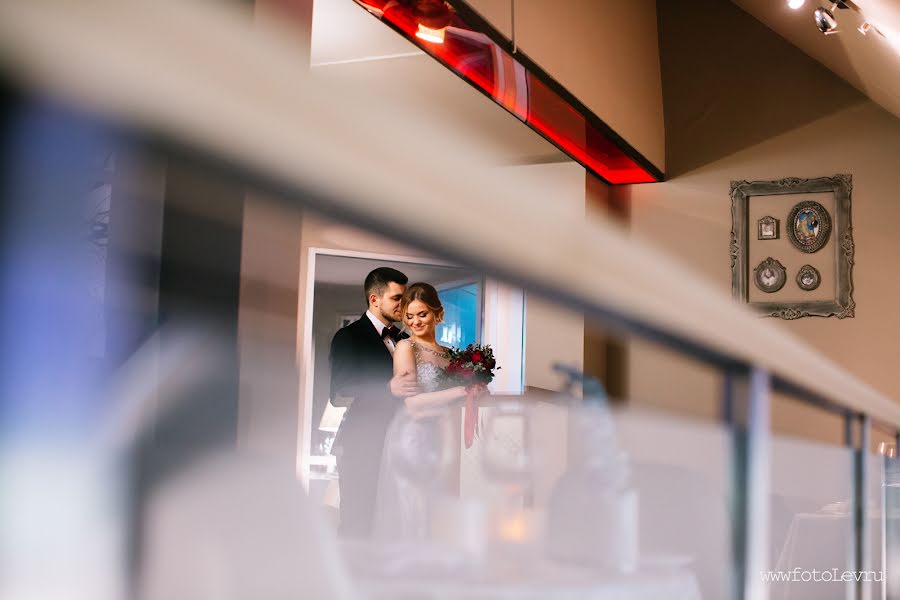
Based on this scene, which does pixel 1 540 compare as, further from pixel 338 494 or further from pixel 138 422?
pixel 338 494

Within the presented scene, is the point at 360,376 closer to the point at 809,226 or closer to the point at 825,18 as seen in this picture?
the point at 825,18

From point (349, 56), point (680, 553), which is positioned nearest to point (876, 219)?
point (349, 56)

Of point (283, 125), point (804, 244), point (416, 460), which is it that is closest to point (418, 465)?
point (416, 460)

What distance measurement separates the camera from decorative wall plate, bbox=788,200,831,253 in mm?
5289

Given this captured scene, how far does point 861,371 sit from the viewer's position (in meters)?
5.08

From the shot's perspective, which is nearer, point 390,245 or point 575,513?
point 390,245

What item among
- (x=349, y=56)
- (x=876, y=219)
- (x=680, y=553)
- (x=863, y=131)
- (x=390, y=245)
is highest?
(x=349, y=56)

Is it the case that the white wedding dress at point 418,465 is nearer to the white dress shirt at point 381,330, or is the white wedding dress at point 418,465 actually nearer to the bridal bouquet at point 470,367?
the bridal bouquet at point 470,367

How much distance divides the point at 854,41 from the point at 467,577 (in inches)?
185

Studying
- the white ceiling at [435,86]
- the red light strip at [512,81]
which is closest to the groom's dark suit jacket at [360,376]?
the red light strip at [512,81]

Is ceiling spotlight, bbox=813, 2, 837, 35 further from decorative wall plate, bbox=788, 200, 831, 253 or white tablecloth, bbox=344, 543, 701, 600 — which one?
white tablecloth, bbox=344, 543, 701, 600

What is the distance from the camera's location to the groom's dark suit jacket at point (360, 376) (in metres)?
3.77

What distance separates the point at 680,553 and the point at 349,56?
16.6 feet

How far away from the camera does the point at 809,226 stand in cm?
532
